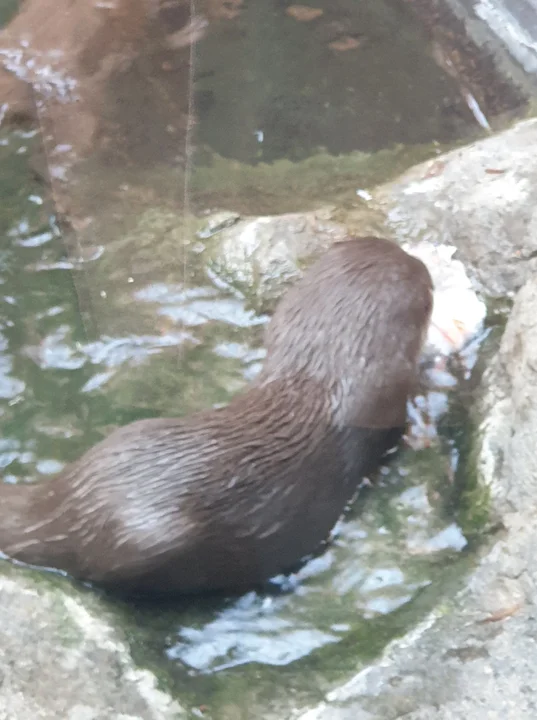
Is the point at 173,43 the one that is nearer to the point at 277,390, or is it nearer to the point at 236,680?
the point at 277,390

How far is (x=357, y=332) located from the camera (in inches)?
77.9

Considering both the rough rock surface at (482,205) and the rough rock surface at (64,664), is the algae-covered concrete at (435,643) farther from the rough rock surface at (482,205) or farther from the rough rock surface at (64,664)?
the rough rock surface at (482,205)

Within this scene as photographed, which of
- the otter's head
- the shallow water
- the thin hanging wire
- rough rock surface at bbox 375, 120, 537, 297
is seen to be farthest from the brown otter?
the thin hanging wire

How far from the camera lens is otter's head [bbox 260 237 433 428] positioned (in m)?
1.95

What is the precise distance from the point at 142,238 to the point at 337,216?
0.65 metres

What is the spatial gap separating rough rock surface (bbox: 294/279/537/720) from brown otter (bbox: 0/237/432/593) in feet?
1.14

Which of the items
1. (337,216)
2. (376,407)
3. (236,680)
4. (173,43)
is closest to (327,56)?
(173,43)

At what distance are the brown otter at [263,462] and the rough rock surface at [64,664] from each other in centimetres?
13

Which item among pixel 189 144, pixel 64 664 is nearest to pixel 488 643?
pixel 64 664

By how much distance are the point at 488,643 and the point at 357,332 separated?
0.80 metres

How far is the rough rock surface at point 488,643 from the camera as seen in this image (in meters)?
1.42

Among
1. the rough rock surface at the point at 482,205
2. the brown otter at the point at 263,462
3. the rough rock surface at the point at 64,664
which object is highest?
the rough rock surface at the point at 482,205

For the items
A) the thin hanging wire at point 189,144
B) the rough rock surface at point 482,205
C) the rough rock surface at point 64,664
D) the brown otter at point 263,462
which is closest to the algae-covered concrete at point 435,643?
the rough rock surface at point 64,664

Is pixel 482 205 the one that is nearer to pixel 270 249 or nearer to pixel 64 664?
pixel 270 249
